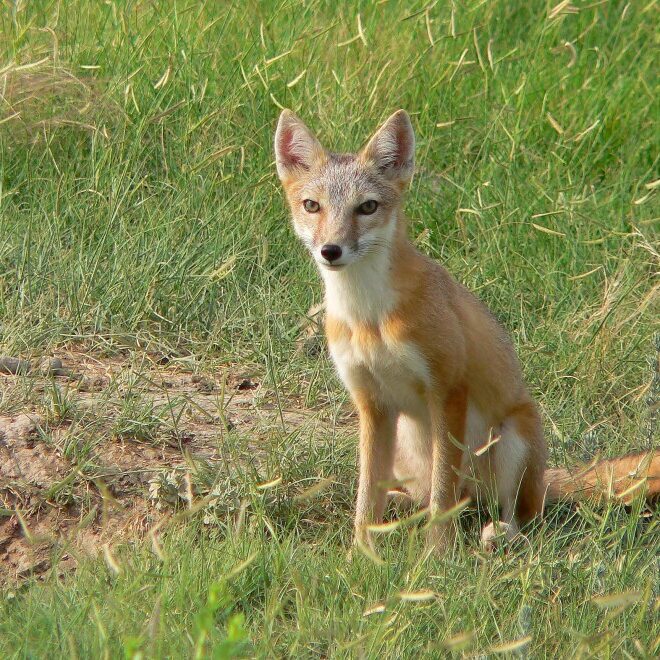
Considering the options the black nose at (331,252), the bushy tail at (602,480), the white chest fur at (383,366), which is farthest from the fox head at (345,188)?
the bushy tail at (602,480)

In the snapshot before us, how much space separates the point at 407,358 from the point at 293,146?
1.03 metres

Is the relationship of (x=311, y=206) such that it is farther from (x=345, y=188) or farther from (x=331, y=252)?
(x=331, y=252)

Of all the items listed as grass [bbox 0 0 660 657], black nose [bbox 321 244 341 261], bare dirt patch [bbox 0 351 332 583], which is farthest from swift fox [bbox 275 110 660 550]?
bare dirt patch [bbox 0 351 332 583]

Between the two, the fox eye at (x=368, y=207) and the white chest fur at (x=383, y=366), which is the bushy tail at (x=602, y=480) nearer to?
the white chest fur at (x=383, y=366)

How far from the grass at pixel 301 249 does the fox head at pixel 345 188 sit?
90 centimetres

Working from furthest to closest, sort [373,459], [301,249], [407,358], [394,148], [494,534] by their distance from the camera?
1. [301,249]
2. [394,148]
3. [373,459]
4. [407,358]
5. [494,534]

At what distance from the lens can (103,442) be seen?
15.0 feet

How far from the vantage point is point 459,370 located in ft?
13.8

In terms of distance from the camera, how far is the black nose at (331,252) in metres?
4.04

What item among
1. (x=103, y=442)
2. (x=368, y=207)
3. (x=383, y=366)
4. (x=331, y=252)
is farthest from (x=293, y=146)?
(x=103, y=442)

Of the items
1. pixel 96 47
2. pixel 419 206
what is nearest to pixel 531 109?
pixel 419 206

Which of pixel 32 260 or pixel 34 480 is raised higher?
pixel 32 260

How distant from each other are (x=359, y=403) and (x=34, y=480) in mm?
1275

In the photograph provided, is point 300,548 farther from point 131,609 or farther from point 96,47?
point 96,47
